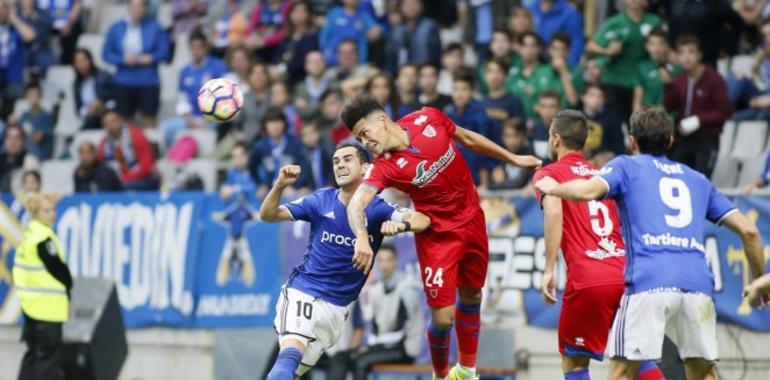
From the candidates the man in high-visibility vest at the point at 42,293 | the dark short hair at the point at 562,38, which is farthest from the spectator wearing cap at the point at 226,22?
the man in high-visibility vest at the point at 42,293

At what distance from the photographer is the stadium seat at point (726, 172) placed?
15500mm

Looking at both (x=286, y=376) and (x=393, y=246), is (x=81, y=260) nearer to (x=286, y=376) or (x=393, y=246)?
(x=393, y=246)

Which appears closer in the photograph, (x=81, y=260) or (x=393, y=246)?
(x=393, y=246)

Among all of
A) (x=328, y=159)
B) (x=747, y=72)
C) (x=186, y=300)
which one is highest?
(x=747, y=72)

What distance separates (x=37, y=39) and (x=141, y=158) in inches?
180

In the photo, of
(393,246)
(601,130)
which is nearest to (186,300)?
(393,246)

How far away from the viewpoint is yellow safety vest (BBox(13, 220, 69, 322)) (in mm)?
15109

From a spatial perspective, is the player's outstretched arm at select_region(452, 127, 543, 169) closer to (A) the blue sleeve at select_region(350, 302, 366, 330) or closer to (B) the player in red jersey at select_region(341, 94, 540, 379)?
(B) the player in red jersey at select_region(341, 94, 540, 379)

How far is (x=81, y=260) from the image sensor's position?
18.1 meters

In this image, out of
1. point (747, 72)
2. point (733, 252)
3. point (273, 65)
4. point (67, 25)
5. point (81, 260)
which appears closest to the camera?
point (733, 252)

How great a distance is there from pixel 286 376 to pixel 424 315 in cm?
536

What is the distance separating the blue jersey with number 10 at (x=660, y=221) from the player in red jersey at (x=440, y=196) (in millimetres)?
2056

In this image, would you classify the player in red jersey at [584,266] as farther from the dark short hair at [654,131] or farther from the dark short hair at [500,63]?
the dark short hair at [500,63]

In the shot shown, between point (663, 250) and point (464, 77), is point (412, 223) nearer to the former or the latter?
point (663, 250)
